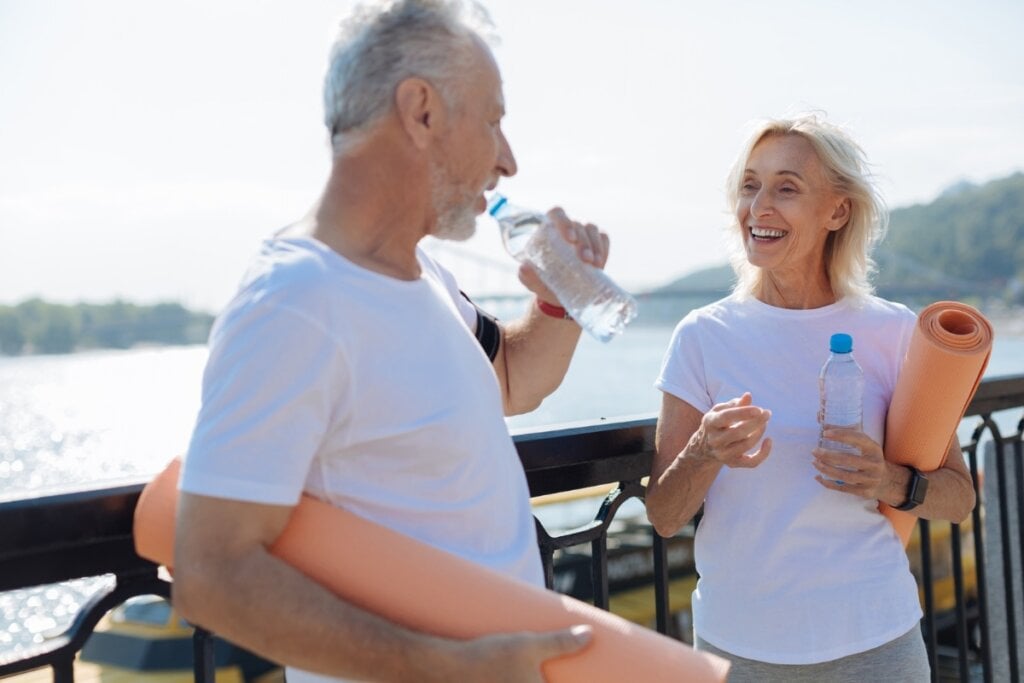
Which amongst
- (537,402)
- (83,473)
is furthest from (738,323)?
(83,473)

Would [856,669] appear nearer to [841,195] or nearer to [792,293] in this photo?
[792,293]

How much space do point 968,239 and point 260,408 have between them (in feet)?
187

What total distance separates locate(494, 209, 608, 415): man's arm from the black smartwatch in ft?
2.69

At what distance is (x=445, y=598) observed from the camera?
120 centimetres

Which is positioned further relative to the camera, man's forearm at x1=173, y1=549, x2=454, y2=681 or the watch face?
the watch face

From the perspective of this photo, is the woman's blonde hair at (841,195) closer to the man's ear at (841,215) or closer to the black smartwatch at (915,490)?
the man's ear at (841,215)

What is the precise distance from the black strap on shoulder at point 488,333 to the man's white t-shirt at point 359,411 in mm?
454

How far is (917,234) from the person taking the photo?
5644 cm

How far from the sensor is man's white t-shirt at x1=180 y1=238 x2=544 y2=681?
111 centimetres

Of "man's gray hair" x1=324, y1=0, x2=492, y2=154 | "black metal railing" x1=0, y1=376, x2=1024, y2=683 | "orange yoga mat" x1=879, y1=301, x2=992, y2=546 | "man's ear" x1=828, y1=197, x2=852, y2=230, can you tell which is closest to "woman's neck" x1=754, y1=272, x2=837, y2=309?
"man's ear" x1=828, y1=197, x2=852, y2=230

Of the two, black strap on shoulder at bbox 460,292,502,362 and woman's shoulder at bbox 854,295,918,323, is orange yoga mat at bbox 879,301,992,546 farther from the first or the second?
black strap on shoulder at bbox 460,292,502,362

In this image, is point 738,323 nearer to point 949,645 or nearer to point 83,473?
point 949,645

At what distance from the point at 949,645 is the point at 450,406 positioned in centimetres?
1852

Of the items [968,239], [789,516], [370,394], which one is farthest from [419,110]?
[968,239]
